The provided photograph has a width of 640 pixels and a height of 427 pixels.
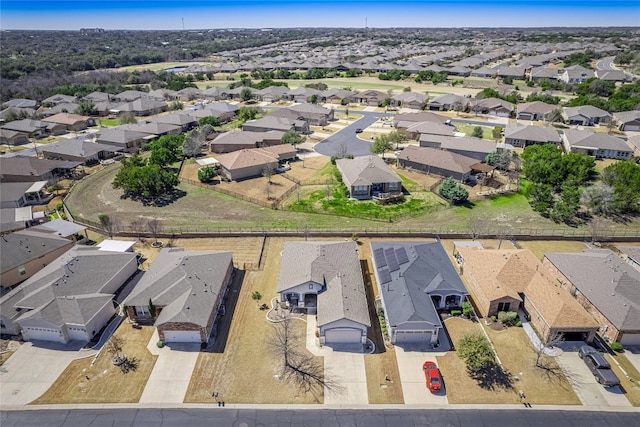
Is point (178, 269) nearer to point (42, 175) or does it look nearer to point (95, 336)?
point (95, 336)

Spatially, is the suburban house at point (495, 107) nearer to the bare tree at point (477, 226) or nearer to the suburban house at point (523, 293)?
the bare tree at point (477, 226)

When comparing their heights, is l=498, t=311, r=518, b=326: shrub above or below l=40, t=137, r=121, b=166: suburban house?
below

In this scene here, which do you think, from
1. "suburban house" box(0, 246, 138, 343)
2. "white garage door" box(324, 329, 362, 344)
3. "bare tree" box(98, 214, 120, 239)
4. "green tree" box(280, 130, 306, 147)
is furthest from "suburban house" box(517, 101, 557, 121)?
"suburban house" box(0, 246, 138, 343)

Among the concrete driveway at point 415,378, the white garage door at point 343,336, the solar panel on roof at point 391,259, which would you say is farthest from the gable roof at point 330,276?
the concrete driveway at point 415,378

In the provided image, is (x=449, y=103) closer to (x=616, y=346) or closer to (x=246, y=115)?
(x=246, y=115)

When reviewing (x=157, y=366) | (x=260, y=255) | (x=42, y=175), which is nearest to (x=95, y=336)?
(x=157, y=366)

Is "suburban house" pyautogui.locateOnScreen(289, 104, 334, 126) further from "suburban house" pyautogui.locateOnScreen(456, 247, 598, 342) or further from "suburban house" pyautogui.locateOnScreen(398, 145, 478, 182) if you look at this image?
"suburban house" pyautogui.locateOnScreen(456, 247, 598, 342)
